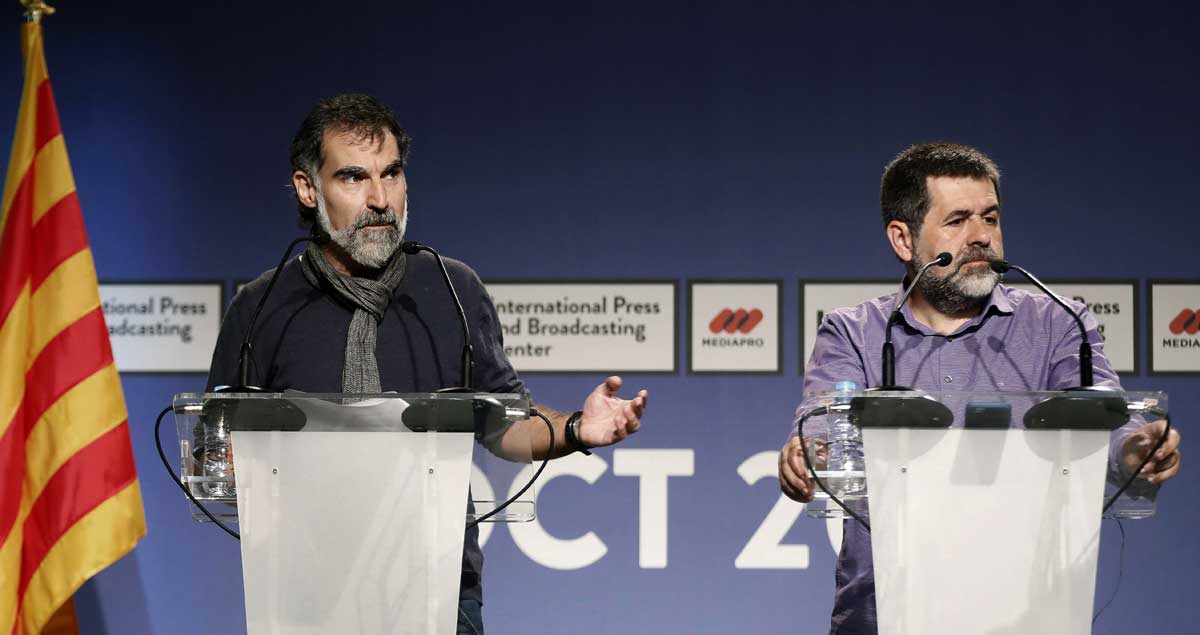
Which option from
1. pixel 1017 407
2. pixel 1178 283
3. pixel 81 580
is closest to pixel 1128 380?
pixel 1178 283

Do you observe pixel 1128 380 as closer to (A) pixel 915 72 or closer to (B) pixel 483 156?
(A) pixel 915 72

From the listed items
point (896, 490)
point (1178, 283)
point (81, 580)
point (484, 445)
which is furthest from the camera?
point (1178, 283)

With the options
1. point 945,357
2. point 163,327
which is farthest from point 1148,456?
point 163,327

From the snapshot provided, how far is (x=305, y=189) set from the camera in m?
2.66

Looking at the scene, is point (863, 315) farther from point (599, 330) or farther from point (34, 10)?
point (34, 10)

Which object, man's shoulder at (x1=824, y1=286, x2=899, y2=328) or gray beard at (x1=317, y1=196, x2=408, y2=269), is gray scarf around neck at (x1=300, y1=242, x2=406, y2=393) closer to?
gray beard at (x1=317, y1=196, x2=408, y2=269)

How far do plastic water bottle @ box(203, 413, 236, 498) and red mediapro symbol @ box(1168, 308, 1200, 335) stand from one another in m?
3.15

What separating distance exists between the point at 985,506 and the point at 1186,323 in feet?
8.77

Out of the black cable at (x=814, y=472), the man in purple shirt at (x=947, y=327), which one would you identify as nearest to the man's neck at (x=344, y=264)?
the man in purple shirt at (x=947, y=327)

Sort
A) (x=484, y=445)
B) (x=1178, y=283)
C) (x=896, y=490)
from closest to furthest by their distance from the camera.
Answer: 1. (x=896, y=490)
2. (x=484, y=445)
3. (x=1178, y=283)

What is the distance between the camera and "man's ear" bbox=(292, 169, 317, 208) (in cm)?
264

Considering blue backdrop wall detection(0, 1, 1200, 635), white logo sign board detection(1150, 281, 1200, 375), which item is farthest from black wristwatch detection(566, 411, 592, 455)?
white logo sign board detection(1150, 281, 1200, 375)

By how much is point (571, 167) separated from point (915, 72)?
1.14 m

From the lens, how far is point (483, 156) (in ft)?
13.8
